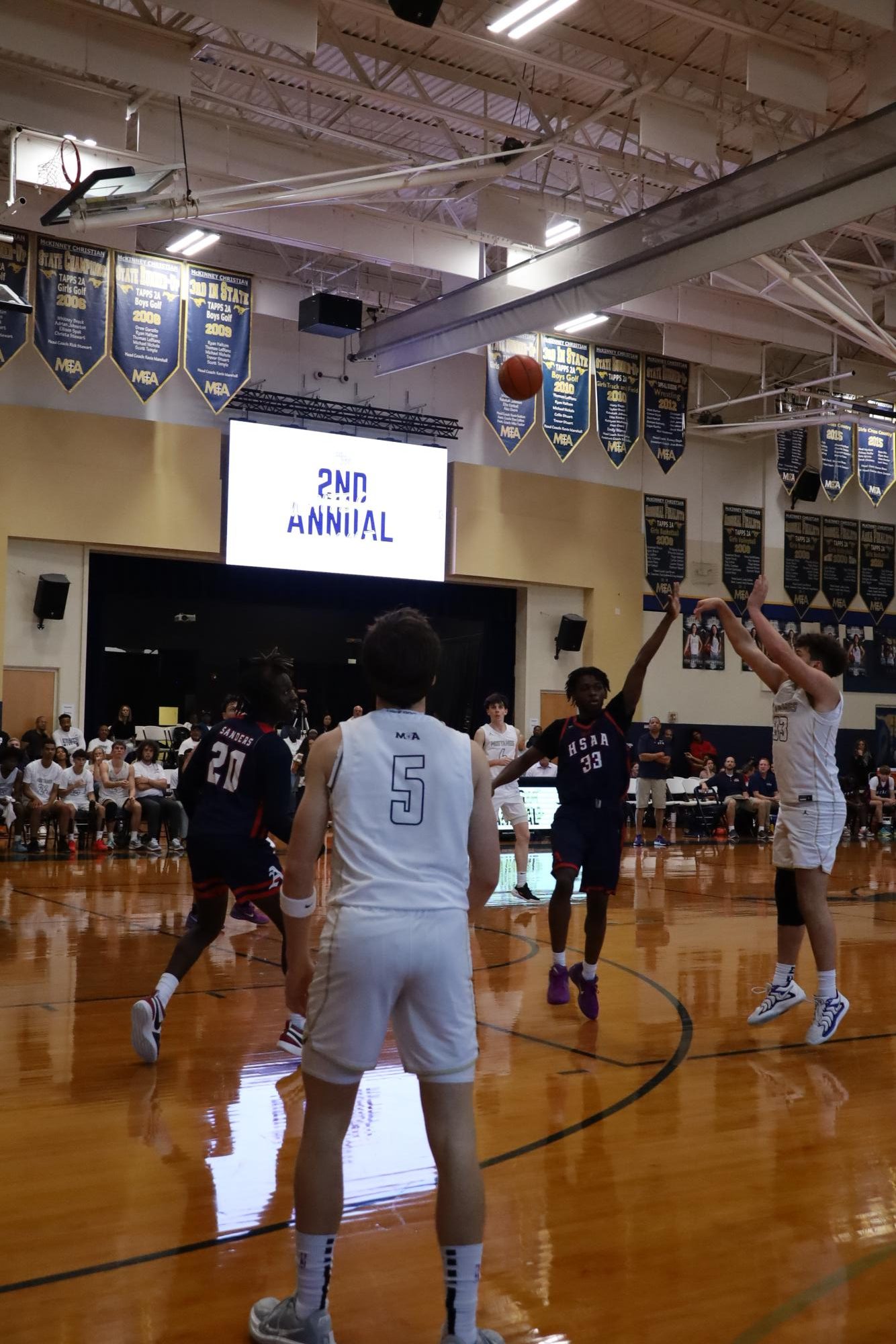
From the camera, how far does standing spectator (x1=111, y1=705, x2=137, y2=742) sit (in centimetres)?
1644

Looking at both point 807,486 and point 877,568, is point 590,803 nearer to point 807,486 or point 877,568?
point 807,486

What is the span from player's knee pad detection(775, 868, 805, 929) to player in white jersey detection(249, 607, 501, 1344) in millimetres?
3180

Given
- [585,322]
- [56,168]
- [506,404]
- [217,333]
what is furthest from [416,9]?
[506,404]

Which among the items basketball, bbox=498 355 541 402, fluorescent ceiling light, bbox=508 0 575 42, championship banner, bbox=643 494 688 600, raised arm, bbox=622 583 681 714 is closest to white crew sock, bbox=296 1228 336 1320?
raised arm, bbox=622 583 681 714

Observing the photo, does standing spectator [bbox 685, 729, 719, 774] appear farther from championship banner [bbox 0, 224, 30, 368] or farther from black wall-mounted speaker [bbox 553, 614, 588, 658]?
championship banner [bbox 0, 224, 30, 368]

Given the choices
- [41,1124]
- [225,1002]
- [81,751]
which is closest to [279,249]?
[81,751]

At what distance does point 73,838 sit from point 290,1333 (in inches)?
480

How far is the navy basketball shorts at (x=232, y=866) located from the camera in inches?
196

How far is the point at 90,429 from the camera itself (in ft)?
A: 55.1

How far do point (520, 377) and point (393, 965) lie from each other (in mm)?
9989

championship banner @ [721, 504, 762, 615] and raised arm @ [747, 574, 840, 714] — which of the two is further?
championship banner @ [721, 504, 762, 615]

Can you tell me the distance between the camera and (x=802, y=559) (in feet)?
77.3

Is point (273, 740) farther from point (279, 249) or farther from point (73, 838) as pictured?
point (279, 249)

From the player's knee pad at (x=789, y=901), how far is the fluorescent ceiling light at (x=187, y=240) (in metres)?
12.6
